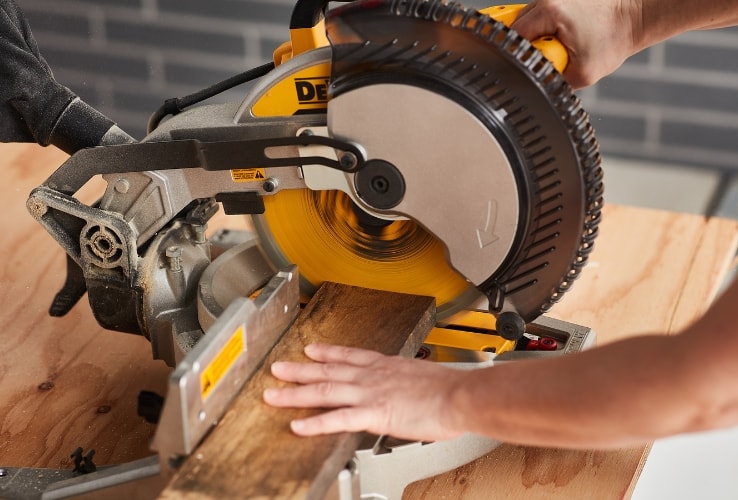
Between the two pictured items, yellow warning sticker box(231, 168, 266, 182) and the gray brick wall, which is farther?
the gray brick wall

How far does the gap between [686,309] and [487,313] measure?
0.63 meters

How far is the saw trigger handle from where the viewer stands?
1813 mm

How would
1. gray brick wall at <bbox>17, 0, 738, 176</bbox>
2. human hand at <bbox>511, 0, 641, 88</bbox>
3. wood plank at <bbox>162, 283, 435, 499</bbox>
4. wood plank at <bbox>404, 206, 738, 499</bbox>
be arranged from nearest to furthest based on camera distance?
wood plank at <bbox>162, 283, 435, 499</bbox>, wood plank at <bbox>404, 206, 738, 499</bbox>, human hand at <bbox>511, 0, 641, 88</bbox>, gray brick wall at <bbox>17, 0, 738, 176</bbox>

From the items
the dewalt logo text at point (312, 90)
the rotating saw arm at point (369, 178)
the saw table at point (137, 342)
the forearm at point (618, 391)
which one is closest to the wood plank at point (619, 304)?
the saw table at point (137, 342)

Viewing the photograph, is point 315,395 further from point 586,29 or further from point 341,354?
point 586,29

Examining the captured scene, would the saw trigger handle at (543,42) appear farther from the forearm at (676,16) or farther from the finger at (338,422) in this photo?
the finger at (338,422)

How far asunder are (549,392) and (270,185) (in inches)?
24.5

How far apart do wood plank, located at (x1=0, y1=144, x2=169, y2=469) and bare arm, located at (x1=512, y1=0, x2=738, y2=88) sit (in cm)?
97

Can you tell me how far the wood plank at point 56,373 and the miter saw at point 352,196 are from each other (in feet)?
0.56

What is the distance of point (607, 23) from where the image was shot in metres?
1.98

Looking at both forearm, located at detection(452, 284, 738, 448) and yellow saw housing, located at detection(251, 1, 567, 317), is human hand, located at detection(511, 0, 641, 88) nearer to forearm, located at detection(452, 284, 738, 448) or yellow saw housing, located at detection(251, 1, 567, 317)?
yellow saw housing, located at detection(251, 1, 567, 317)

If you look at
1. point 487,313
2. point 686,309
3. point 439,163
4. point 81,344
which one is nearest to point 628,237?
point 686,309

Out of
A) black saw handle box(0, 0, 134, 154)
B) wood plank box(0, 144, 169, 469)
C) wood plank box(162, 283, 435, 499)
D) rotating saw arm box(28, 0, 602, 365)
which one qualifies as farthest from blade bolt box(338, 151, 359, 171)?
wood plank box(0, 144, 169, 469)

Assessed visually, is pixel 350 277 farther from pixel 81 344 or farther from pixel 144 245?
pixel 81 344
